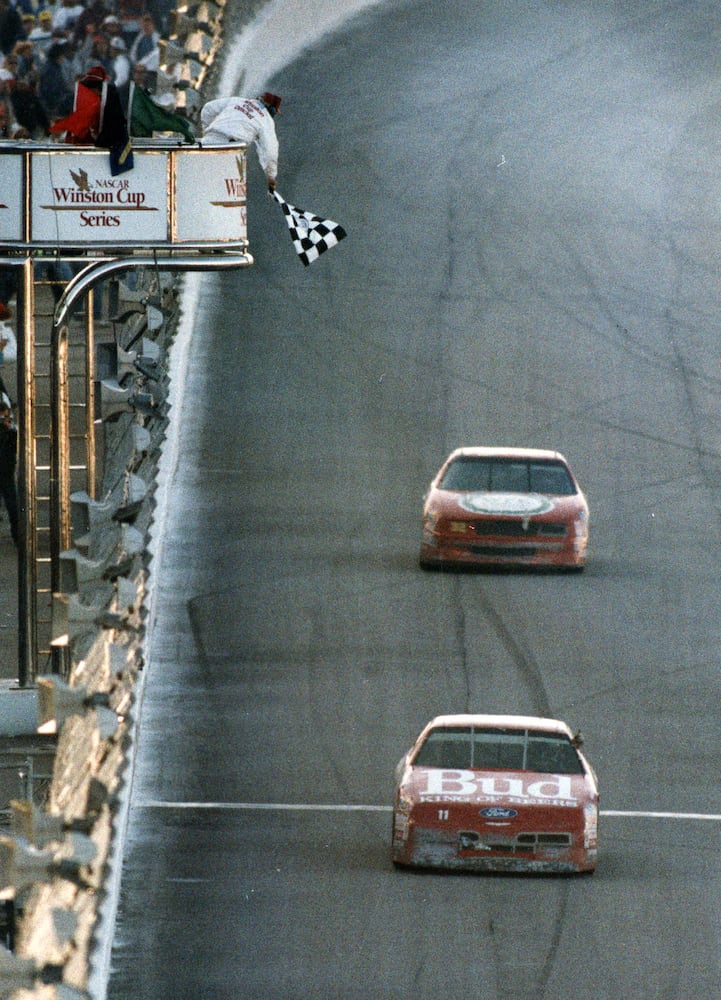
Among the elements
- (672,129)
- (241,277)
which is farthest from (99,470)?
(672,129)

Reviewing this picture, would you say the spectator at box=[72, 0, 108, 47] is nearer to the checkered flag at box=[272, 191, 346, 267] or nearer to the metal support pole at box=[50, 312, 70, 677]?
the checkered flag at box=[272, 191, 346, 267]

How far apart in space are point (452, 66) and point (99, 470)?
16548mm

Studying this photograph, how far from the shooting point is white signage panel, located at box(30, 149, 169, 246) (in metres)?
15.2

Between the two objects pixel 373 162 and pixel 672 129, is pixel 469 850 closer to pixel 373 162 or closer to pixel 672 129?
pixel 373 162

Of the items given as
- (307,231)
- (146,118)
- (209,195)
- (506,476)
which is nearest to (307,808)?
(307,231)

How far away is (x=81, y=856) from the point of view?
8.32m

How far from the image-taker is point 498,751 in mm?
15203

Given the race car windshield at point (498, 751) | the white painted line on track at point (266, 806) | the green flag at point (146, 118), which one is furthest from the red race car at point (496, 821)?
the green flag at point (146, 118)

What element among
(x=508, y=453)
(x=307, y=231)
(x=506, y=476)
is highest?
(x=307, y=231)

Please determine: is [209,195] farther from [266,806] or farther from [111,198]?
[266,806]

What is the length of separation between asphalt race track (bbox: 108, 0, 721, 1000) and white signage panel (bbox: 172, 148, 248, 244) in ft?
13.3

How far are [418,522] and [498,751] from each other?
26.9ft

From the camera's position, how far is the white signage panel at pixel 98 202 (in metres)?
15.2

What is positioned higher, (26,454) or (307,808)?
(26,454)
